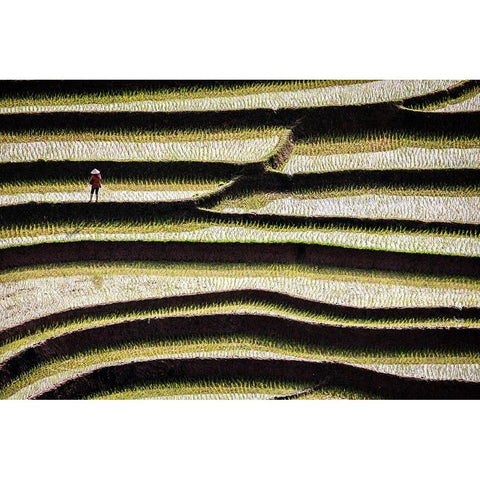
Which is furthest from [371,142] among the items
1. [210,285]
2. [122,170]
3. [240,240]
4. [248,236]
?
[122,170]

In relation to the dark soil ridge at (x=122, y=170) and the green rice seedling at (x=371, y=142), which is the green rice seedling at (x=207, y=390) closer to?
the dark soil ridge at (x=122, y=170)

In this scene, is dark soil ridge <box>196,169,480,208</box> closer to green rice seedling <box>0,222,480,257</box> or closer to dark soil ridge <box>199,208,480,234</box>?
dark soil ridge <box>199,208,480,234</box>

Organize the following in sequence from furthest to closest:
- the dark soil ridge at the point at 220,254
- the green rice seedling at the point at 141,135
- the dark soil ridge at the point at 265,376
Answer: the green rice seedling at the point at 141,135
the dark soil ridge at the point at 220,254
the dark soil ridge at the point at 265,376

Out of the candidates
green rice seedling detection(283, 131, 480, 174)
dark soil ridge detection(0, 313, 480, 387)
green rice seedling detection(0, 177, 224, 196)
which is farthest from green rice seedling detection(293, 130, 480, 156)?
dark soil ridge detection(0, 313, 480, 387)

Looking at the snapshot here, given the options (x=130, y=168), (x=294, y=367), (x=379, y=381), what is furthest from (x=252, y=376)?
(x=130, y=168)

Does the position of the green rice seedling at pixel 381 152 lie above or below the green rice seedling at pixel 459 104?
below

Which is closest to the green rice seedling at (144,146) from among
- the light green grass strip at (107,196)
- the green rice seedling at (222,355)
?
the light green grass strip at (107,196)

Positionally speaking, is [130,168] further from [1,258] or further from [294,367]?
[294,367]
